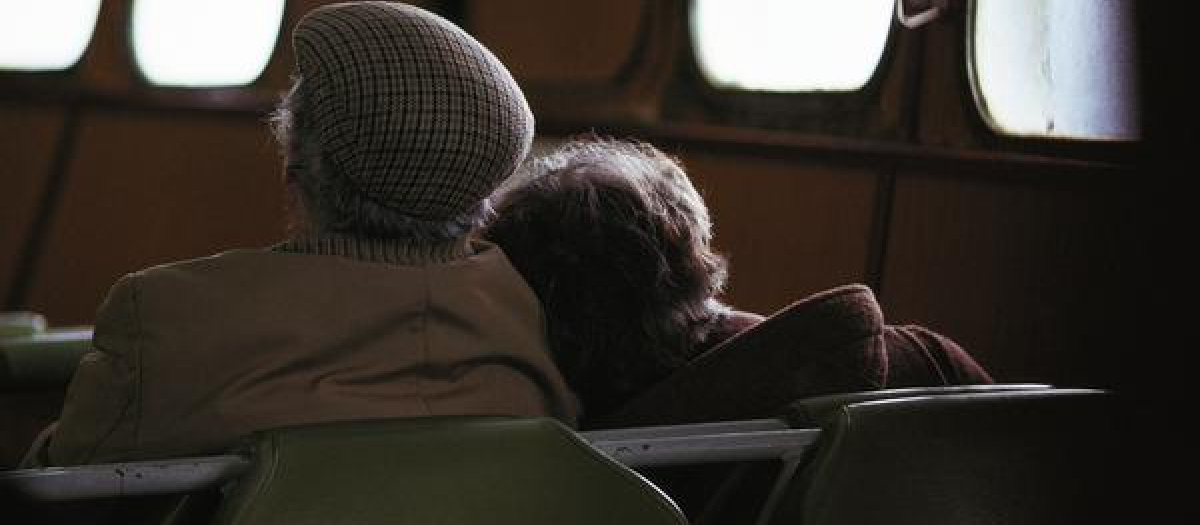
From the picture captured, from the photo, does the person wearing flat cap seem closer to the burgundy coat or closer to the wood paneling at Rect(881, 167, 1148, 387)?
the burgundy coat

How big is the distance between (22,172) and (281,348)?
2947 millimetres

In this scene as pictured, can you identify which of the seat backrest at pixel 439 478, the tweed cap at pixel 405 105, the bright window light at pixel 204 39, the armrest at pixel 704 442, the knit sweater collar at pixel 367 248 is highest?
the tweed cap at pixel 405 105

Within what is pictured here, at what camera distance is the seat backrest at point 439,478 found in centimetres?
135

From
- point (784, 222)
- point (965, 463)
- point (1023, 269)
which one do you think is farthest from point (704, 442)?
point (784, 222)

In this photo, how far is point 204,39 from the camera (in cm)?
444

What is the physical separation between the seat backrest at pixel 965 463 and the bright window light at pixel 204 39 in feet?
10.0

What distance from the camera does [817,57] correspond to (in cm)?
335

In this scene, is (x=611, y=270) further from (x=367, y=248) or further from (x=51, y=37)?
(x=51, y=37)

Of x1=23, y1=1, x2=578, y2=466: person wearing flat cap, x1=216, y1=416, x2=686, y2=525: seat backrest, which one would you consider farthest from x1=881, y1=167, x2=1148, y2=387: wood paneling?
x1=216, y1=416, x2=686, y2=525: seat backrest

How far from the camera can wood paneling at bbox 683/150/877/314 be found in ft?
11.0

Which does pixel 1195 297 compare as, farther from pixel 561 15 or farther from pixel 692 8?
pixel 561 15

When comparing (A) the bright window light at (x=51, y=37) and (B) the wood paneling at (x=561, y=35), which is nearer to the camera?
(B) the wood paneling at (x=561, y=35)

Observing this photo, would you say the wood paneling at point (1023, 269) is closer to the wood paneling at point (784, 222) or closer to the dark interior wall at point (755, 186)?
the dark interior wall at point (755, 186)

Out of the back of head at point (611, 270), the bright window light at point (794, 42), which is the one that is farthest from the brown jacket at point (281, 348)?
the bright window light at point (794, 42)
